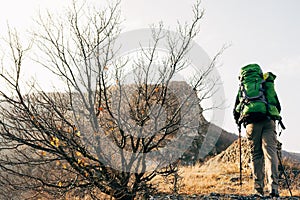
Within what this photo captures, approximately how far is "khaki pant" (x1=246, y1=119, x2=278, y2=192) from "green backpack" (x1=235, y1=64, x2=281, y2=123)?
0.24 metres

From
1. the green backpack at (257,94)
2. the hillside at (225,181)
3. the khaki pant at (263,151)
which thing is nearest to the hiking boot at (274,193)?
the khaki pant at (263,151)

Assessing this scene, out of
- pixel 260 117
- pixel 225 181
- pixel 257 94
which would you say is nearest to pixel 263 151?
pixel 260 117

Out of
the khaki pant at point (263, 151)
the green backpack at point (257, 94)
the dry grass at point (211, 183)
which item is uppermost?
the green backpack at point (257, 94)

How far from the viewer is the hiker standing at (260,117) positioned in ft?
17.9

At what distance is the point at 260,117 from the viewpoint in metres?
5.54

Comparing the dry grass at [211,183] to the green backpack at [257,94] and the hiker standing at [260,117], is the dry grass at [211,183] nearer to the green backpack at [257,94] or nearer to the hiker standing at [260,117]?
the hiker standing at [260,117]

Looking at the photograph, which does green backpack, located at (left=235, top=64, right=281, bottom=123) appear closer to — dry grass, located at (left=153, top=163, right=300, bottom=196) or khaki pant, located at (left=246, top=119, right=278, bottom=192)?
khaki pant, located at (left=246, top=119, right=278, bottom=192)

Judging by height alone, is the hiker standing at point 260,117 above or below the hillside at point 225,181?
above

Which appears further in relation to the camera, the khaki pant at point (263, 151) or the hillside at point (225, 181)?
the hillside at point (225, 181)

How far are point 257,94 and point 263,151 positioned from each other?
1.03 m

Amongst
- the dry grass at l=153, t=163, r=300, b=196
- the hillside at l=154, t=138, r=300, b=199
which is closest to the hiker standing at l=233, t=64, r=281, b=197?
the hillside at l=154, t=138, r=300, b=199

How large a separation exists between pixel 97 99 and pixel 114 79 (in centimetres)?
52

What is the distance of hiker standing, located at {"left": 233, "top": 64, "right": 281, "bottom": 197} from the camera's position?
5441 mm

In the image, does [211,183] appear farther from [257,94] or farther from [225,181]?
[257,94]
